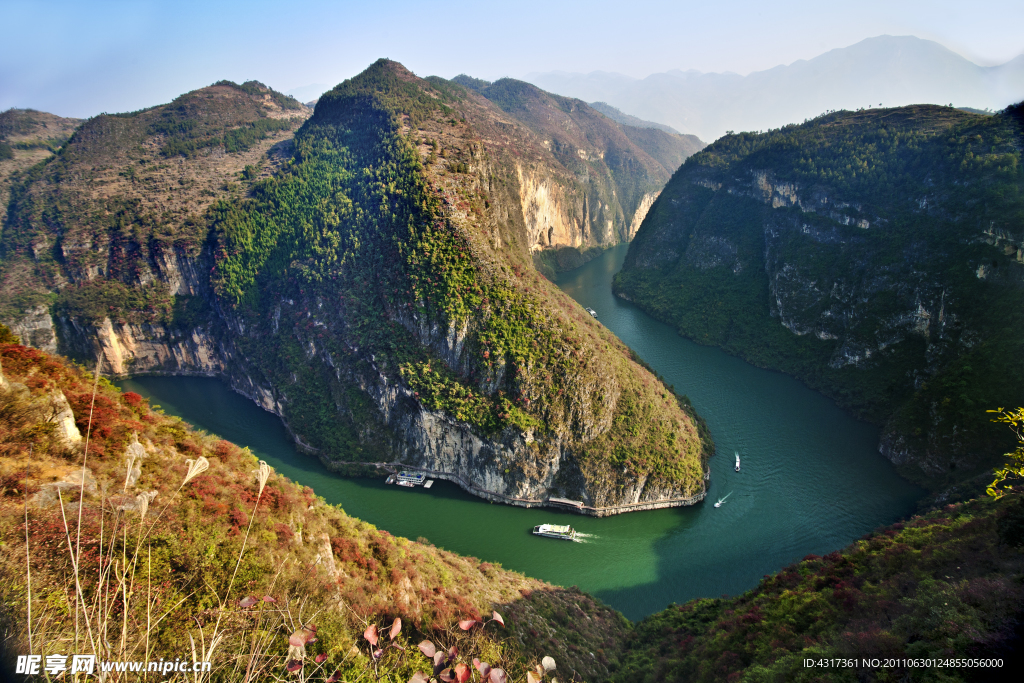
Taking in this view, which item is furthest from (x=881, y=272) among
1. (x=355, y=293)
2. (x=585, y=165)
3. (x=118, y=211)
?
(x=585, y=165)

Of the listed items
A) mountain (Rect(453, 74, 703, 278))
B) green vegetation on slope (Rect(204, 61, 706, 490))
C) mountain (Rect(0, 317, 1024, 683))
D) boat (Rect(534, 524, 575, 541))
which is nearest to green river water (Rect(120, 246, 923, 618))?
boat (Rect(534, 524, 575, 541))

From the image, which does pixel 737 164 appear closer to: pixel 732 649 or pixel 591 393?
pixel 591 393

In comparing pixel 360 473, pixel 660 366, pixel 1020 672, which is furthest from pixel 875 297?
pixel 360 473

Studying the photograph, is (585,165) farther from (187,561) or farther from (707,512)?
(187,561)

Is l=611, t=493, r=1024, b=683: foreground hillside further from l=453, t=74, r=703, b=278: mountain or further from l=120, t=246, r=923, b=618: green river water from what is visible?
l=453, t=74, r=703, b=278: mountain

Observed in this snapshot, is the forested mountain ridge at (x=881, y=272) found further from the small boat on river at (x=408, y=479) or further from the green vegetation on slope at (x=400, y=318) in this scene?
the small boat on river at (x=408, y=479)

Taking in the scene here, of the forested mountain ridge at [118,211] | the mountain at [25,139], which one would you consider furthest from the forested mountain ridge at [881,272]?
the mountain at [25,139]
